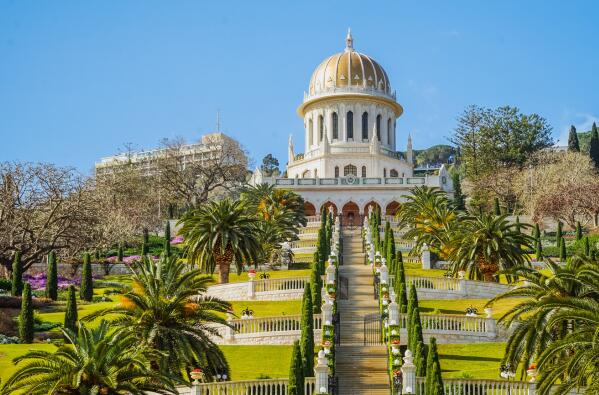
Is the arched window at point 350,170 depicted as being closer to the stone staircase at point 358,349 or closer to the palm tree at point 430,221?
the palm tree at point 430,221

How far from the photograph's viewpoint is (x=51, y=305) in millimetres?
53500

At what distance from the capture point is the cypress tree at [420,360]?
31.2m

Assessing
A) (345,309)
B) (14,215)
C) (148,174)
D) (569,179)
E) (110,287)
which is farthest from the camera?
(148,174)

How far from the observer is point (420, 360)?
31359 millimetres

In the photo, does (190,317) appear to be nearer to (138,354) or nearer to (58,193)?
(138,354)

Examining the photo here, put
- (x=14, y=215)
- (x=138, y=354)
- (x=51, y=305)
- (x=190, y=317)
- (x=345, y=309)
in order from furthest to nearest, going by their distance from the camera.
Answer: (x=14, y=215)
(x=51, y=305)
(x=345, y=309)
(x=190, y=317)
(x=138, y=354)

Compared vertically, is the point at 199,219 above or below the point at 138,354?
above

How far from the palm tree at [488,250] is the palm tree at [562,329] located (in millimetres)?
17647

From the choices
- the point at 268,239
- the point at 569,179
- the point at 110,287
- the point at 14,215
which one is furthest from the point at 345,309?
the point at 569,179

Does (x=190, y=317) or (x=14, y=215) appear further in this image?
(x=14, y=215)

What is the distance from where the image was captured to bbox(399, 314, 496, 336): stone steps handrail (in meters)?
40.6

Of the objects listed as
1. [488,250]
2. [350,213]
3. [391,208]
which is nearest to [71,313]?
[488,250]

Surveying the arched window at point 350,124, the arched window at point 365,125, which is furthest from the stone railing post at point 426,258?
the arched window at point 365,125

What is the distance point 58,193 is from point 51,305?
16078mm
